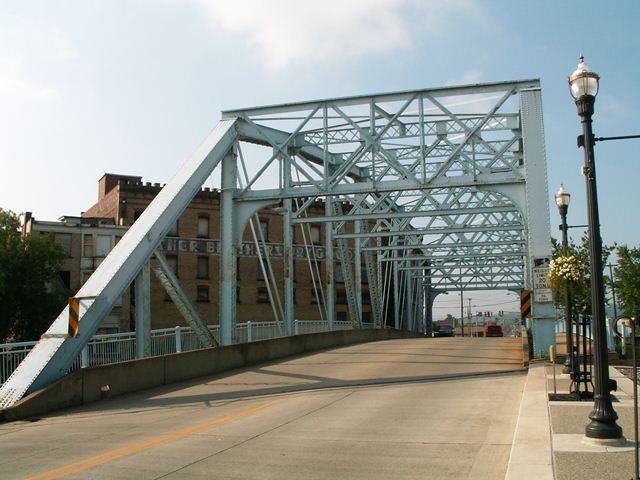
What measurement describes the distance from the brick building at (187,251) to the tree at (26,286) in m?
4.13

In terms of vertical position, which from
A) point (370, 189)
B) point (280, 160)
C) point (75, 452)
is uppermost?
point (280, 160)

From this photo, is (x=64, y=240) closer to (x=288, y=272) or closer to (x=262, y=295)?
(x=262, y=295)

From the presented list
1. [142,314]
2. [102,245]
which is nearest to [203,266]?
[102,245]

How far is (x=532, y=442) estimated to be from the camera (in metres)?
8.64

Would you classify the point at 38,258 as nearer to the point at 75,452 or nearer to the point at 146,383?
the point at 146,383

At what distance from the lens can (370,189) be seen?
72.3 ft

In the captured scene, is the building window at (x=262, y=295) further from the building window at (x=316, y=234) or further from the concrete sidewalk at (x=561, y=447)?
the concrete sidewalk at (x=561, y=447)

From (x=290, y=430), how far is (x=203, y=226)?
4578 cm

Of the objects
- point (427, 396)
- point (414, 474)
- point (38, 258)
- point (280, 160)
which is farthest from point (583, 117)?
point (38, 258)

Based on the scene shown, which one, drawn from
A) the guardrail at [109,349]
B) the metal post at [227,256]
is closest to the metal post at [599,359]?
the guardrail at [109,349]

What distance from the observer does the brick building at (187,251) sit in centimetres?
4822

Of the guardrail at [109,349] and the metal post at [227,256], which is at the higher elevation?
the metal post at [227,256]

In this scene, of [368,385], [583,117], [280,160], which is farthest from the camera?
[280,160]

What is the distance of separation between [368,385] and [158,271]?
6.97 m
